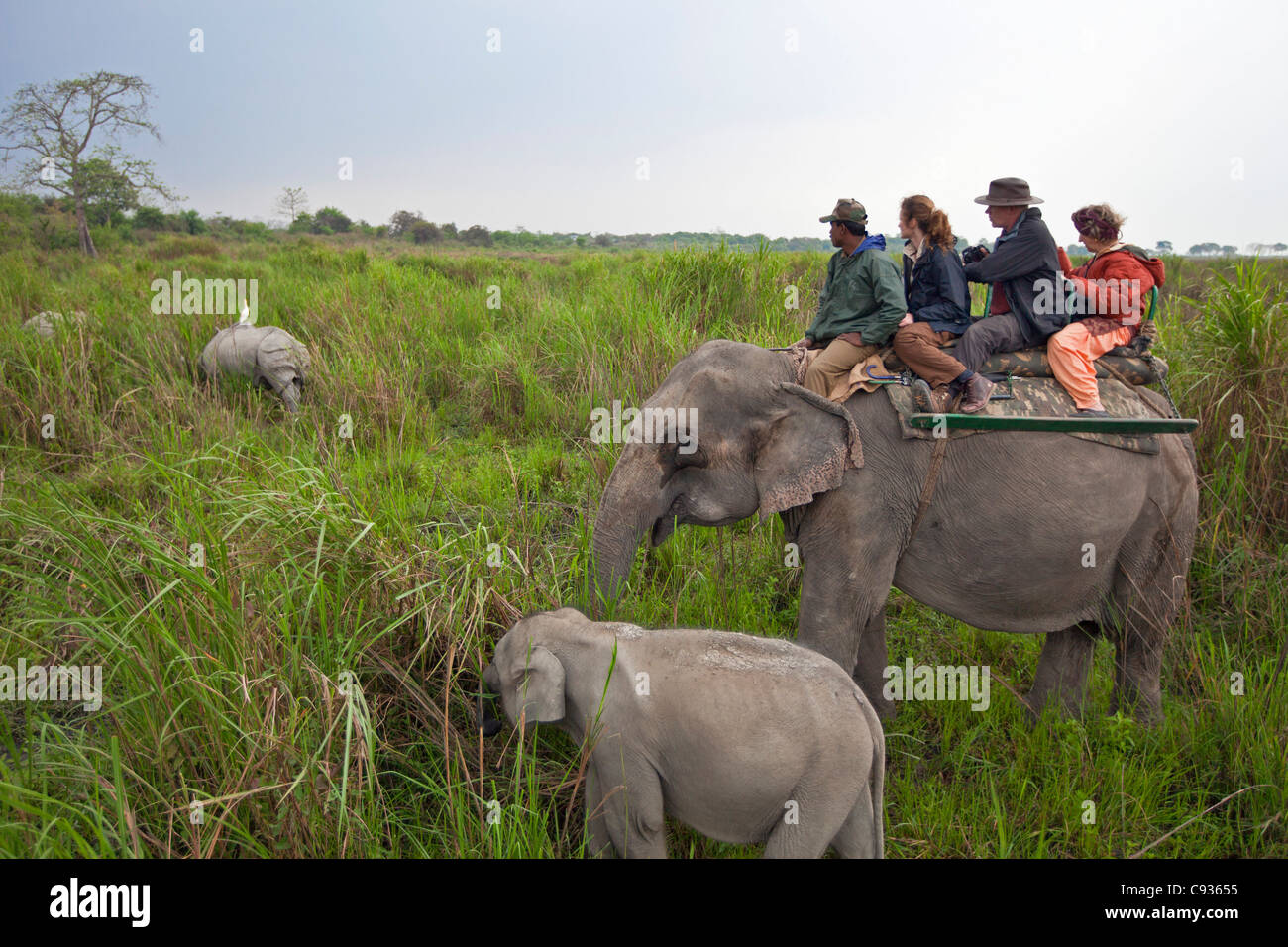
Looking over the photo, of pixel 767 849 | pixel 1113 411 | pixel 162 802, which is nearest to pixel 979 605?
pixel 1113 411

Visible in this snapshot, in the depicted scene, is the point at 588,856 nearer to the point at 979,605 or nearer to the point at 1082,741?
the point at 979,605

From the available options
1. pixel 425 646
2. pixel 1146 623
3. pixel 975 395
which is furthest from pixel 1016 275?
pixel 425 646

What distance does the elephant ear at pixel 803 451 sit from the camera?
343cm

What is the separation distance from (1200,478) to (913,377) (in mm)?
2757

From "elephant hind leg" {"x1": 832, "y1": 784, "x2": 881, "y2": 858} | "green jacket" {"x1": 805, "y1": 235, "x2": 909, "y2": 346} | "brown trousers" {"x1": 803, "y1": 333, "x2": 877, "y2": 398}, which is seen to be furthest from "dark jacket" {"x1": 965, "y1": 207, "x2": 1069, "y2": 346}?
"elephant hind leg" {"x1": 832, "y1": 784, "x2": 881, "y2": 858}

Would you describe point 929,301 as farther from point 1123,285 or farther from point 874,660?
point 874,660

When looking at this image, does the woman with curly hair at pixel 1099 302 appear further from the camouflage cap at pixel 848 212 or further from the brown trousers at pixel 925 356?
the camouflage cap at pixel 848 212

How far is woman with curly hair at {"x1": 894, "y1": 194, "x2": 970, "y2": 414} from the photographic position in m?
3.63

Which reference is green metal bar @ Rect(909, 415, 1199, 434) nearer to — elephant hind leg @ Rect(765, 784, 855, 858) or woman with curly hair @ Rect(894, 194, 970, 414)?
woman with curly hair @ Rect(894, 194, 970, 414)

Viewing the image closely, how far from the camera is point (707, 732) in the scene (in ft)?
8.46

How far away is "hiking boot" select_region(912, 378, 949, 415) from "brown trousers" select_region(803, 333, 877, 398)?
29cm

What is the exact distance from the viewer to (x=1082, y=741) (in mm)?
3654
